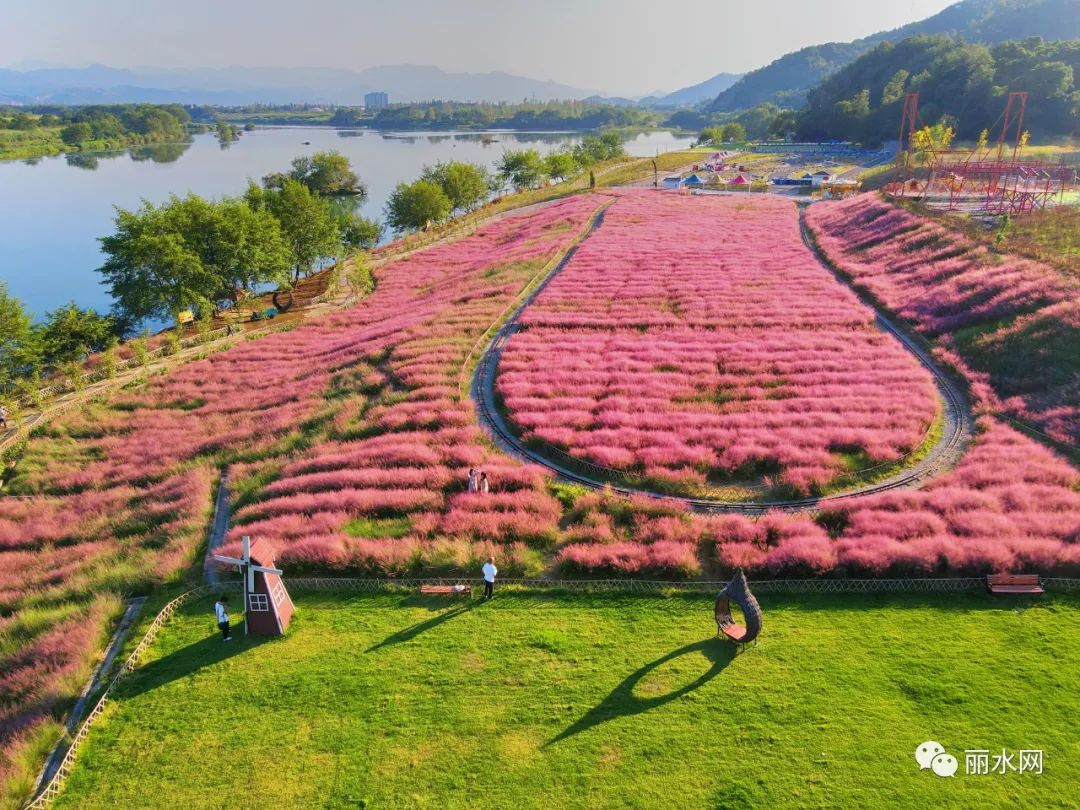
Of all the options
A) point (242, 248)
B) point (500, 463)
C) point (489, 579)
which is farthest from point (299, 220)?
point (489, 579)

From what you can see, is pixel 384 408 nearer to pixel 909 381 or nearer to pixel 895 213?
pixel 909 381

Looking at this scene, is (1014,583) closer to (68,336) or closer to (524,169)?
(68,336)

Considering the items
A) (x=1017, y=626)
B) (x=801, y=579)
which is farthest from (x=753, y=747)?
(x=1017, y=626)

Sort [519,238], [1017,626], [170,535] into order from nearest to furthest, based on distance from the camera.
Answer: [1017,626] < [170,535] < [519,238]

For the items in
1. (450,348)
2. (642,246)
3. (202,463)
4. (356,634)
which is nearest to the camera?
(356,634)

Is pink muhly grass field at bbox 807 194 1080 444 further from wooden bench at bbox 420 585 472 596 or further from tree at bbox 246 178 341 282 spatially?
tree at bbox 246 178 341 282

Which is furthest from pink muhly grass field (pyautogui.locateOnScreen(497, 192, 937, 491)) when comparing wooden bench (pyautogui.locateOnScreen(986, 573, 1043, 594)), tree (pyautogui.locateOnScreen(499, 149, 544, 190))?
tree (pyautogui.locateOnScreen(499, 149, 544, 190))
